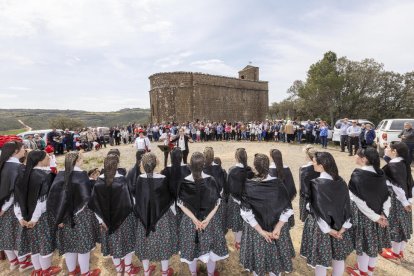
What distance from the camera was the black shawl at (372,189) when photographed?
10.0 ft

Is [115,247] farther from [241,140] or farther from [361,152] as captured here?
[241,140]

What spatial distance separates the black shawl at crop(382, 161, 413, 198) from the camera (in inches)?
142

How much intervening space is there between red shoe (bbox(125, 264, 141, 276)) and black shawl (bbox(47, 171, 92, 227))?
0.93 m

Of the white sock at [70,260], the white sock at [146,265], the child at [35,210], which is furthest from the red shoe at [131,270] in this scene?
the child at [35,210]

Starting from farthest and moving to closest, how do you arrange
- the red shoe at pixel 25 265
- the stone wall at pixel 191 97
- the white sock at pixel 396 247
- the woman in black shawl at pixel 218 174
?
the stone wall at pixel 191 97 < the woman in black shawl at pixel 218 174 < the red shoe at pixel 25 265 < the white sock at pixel 396 247

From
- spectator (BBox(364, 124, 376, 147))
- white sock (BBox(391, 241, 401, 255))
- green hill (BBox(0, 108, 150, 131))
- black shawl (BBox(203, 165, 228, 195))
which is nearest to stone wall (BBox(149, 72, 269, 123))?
spectator (BBox(364, 124, 376, 147))

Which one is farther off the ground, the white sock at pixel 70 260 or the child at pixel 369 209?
the child at pixel 369 209

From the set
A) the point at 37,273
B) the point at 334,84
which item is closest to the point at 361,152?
the point at 37,273

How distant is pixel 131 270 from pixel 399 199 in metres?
3.90

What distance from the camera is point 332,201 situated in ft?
9.08

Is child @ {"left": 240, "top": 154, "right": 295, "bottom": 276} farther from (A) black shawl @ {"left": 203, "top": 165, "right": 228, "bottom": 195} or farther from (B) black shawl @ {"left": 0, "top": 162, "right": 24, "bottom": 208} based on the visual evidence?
(B) black shawl @ {"left": 0, "top": 162, "right": 24, "bottom": 208}

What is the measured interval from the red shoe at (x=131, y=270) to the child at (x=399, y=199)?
12.0ft

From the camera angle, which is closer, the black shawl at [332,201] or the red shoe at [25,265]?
the black shawl at [332,201]

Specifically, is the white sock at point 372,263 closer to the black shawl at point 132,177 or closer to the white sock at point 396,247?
the white sock at point 396,247
